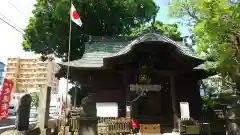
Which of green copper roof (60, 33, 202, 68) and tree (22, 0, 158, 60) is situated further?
tree (22, 0, 158, 60)

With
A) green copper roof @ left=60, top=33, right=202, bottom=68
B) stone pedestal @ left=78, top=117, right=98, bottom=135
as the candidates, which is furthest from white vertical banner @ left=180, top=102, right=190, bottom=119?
stone pedestal @ left=78, top=117, right=98, bottom=135

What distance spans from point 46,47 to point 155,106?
53.3 ft

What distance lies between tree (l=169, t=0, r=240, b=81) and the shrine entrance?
1.96m

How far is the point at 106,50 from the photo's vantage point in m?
20.6

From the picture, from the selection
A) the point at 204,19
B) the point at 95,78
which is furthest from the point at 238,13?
the point at 95,78

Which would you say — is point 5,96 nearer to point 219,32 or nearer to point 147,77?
point 147,77

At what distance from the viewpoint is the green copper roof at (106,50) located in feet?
50.6

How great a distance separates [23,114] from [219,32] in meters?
10.1

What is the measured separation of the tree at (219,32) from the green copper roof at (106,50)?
2.04 meters

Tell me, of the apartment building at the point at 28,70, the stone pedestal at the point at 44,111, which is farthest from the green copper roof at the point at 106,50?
the apartment building at the point at 28,70

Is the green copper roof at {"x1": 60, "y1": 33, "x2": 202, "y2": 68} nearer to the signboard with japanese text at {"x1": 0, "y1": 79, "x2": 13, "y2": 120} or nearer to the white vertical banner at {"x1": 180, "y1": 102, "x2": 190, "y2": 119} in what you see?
the white vertical banner at {"x1": 180, "y1": 102, "x2": 190, "y2": 119}

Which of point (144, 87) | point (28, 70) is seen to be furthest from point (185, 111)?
point (28, 70)

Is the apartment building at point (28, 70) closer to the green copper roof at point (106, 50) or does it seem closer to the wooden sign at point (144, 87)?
the green copper roof at point (106, 50)

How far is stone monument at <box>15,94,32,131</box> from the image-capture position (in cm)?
980
